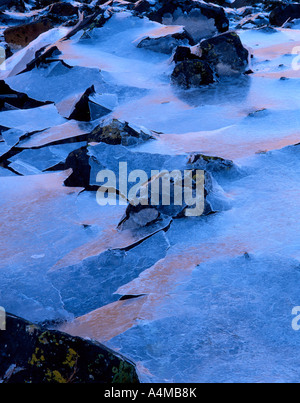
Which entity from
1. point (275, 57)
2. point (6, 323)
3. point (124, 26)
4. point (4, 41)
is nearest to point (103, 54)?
point (124, 26)

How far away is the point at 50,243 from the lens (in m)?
2.13

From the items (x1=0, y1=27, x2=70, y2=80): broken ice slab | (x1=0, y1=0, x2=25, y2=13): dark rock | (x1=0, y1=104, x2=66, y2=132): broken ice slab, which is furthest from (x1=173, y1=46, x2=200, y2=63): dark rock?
(x1=0, y1=0, x2=25, y2=13): dark rock

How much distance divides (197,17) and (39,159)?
11.6 ft

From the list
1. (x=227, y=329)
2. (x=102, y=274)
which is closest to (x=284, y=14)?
(x=102, y=274)

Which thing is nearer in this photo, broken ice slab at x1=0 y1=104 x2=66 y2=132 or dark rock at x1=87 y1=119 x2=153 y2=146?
dark rock at x1=87 y1=119 x2=153 y2=146

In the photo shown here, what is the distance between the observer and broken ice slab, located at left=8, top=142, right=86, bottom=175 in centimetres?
307

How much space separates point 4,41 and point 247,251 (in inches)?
250

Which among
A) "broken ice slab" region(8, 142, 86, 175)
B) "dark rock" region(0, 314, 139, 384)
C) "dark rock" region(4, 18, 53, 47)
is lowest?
"dark rock" region(4, 18, 53, 47)

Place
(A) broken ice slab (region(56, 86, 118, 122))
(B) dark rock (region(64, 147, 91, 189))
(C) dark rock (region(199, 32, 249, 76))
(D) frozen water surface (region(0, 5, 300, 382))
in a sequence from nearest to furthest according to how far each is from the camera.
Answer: (D) frozen water surface (region(0, 5, 300, 382)) → (B) dark rock (region(64, 147, 91, 189)) → (A) broken ice slab (region(56, 86, 118, 122)) → (C) dark rock (region(199, 32, 249, 76))

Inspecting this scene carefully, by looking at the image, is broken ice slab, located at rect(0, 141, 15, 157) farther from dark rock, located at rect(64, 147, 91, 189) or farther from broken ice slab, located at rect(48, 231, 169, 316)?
broken ice slab, located at rect(48, 231, 169, 316)

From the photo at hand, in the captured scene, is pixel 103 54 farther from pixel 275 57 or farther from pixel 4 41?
pixel 4 41

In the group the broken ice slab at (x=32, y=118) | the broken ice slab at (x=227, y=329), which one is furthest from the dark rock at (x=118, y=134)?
the broken ice slab at (x=227, y=329)

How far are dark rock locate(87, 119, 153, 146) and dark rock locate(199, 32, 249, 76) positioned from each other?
5.44 feet

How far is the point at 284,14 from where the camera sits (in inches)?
281
